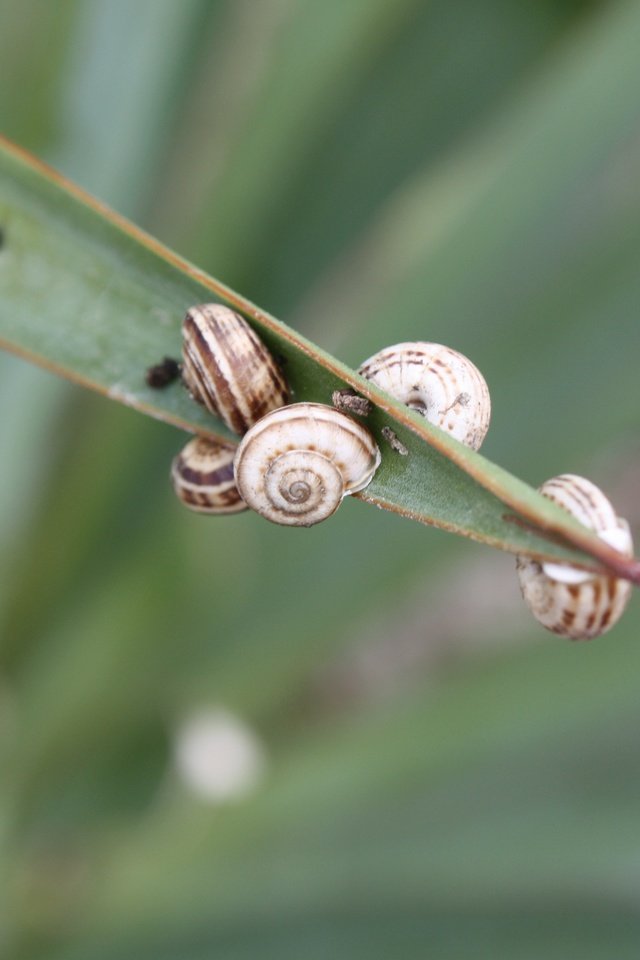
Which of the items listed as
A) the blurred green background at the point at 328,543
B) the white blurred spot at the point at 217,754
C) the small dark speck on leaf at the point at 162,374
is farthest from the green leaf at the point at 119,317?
the white blurred spot at the point at 217,754

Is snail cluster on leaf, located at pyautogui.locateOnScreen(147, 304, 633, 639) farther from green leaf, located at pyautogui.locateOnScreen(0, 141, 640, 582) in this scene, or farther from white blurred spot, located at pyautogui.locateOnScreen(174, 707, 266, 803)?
white blurred spot, located at pyautogui.locateOnScreen(174, 707, 266, 803)

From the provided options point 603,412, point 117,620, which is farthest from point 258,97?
A: point 117,620

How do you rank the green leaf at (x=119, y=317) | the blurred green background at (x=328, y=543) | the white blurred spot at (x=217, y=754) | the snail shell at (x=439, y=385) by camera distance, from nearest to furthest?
the green leaf at (x=119, y=317) → the snail shell at (x=439, y=385) → the blurred green background at (x=328, y=543) → the white blurred spot at (x=217, y=754)

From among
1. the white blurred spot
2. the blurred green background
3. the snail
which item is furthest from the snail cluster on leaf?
the white blurred spot

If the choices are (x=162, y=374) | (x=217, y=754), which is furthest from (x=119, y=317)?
(x=217, y=754)

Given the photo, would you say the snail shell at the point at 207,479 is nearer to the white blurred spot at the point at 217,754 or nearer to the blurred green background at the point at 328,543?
the blurred green background at the point at 328,543

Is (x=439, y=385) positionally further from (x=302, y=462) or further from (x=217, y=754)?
(x=217, y=754)

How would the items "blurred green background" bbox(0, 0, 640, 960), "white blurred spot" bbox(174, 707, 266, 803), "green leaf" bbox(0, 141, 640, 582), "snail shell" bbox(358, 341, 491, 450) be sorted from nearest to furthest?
"green leaf" bbox(0, 141, 640, 582) → "snail shell" bbox(358, 341, 491, 450) → "blurred green background" bbox(0, 0, 640, 960) → "white blurred spot" bbox(174, 707, 266, 803)
